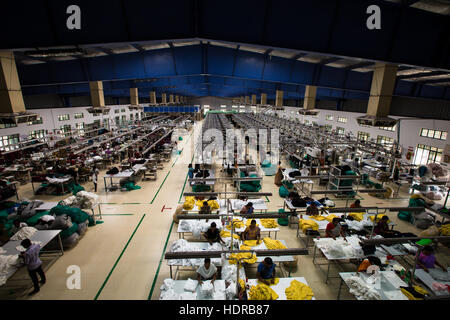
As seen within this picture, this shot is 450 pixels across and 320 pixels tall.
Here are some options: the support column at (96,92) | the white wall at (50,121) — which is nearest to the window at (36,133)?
the white wall at (50,121)

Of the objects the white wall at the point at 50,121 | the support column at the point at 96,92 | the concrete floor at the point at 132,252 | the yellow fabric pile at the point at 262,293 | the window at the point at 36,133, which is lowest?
the concrete floor at the point at 132,252

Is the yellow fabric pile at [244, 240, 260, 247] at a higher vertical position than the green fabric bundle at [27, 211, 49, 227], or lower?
higher

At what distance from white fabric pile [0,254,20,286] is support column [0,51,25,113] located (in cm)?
450

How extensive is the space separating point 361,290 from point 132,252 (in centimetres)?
648

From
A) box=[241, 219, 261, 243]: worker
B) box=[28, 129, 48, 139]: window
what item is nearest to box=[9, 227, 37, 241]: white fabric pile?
box=[241, 219, 261, 243]: worker

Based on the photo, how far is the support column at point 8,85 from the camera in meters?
6.87

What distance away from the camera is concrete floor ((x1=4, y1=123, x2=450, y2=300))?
19.5ft

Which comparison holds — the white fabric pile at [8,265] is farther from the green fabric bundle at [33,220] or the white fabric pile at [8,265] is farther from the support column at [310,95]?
the support column at [310,95]

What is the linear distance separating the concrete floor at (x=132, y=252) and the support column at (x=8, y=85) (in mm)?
4954

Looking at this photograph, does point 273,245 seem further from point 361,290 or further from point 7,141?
point 7,141

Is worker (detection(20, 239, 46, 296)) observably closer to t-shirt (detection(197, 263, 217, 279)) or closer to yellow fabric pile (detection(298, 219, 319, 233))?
t-shirt (detection(197, 263, 217, 279))

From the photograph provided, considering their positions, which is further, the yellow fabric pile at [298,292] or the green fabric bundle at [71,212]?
the green fabric bundle at [71,212]

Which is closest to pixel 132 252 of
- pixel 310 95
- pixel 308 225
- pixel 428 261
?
pixel 308 225

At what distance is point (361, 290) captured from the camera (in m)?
4.96
